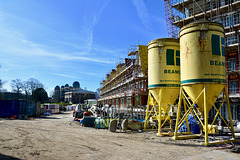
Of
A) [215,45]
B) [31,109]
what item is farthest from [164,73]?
[31,109]

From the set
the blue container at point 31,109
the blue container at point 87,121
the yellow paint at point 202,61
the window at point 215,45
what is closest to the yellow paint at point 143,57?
the blue container at point 87,121

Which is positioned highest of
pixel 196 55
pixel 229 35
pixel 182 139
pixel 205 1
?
pixel 205 1

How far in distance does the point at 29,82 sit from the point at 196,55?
8185cm

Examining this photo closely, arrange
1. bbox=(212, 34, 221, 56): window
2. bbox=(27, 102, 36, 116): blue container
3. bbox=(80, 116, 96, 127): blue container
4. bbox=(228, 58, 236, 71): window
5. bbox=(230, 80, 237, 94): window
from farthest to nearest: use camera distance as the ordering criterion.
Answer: bbox=(27, 102, 36, 116): blue container, bbox=(228, 58, 236, 71): window, bbox=(230, 80, 237, 94): window, bbox=(80, 116, 96, 127): blue container, bbox=(212, 34, 221, 56): window

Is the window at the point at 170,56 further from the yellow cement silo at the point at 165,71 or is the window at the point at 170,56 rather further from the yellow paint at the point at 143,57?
the yellow paint at the point at 143,57

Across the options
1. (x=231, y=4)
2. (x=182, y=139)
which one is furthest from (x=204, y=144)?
(x=231, y=4)

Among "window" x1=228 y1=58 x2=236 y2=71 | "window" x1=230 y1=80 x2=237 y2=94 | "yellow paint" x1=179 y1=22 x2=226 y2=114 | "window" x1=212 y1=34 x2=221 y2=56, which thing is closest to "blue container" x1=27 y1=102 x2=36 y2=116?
"yellow paint" x1=179 y1=22 x2=226 y2=114

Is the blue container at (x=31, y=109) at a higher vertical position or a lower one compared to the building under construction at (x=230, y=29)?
lower

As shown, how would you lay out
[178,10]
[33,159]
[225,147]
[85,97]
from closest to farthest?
1. [33,159]
2. [225,147]
3. [178,10]
4. [85,97]

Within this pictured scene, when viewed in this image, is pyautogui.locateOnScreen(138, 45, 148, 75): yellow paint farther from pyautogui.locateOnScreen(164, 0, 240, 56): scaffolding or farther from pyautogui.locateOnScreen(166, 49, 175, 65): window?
pyautogui.locateOnScreen(166, 49, 175, 65): window

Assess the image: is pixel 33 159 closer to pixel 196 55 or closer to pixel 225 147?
pixel 225 147

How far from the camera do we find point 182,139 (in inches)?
468

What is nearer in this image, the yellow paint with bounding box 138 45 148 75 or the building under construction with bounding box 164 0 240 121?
the building under construction with bounding box 164 0 240 121

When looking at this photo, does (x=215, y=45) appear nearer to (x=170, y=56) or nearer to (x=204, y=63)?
(x=204, y=63)
